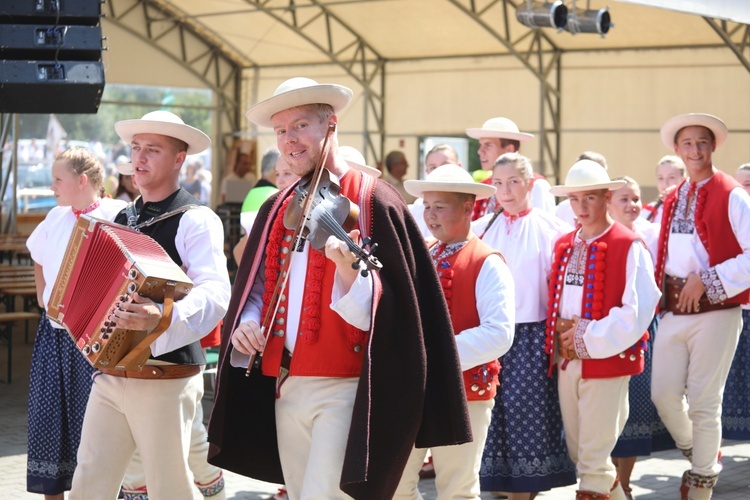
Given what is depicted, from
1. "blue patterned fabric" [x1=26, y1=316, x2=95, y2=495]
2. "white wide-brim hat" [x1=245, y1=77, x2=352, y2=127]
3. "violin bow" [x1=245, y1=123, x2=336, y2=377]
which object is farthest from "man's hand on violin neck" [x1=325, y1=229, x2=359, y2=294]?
"blue patterned fabric" [x1=26, y1=316, x2=95, y2=495]

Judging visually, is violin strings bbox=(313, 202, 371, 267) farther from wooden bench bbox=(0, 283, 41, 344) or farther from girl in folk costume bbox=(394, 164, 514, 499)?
wooden bench bbox=(0, 283, 41, 344)

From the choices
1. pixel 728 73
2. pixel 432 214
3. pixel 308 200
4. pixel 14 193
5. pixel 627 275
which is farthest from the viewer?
pixel 14 193

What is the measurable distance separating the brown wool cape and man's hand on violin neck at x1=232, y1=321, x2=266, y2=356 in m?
0.12

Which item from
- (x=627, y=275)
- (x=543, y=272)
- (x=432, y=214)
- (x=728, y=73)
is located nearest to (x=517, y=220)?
(x=543, y=272)

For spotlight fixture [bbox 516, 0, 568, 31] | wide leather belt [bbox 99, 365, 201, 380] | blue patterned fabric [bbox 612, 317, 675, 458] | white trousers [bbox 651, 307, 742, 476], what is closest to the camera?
wide leather belt [bbox 99, 365, 201, 380]

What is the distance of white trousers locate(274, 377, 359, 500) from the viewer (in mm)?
3459

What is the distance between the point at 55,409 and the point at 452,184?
2.41 metres

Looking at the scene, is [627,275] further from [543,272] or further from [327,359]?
[327,359]

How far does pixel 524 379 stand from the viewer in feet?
18.7

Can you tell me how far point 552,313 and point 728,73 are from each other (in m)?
12.1

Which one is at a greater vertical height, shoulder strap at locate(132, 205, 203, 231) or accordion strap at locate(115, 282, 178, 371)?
shoulder strap at locate(132, 205, 203, 231)

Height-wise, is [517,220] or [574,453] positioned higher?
[517,220]

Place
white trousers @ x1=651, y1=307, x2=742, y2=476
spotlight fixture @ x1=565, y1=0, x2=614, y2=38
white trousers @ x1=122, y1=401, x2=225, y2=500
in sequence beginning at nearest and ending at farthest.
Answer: white trousers @ x1=122, y1=401, x2=225, y2=500 < white trousers @ x1=651, y1=307, x2=742, y2=476 < spotlight fixture @ x1=565, y1=0, x2=614, y2=38

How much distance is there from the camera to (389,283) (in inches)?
138
